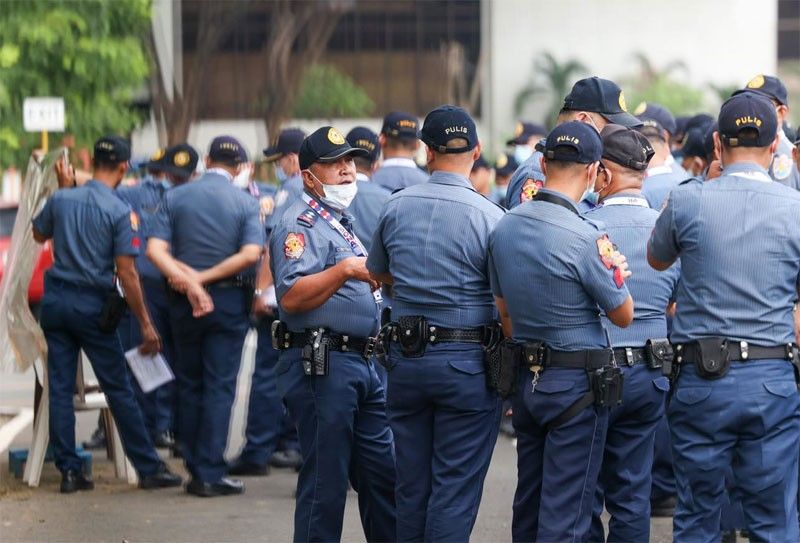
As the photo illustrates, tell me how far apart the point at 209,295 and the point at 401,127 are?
164 centimetres

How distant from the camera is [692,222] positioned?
5758mm

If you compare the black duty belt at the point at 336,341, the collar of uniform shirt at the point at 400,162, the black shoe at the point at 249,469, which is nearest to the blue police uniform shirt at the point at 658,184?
the collar of uniform shirt at the point at 400,162

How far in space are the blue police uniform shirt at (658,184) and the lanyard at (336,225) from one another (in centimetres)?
212

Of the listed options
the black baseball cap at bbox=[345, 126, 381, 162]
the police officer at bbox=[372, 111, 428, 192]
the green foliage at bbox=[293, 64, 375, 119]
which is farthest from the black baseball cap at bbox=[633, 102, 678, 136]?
the green foliage at bbox=[293, 64, 375, 119]

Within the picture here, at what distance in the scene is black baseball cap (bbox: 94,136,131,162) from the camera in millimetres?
8875

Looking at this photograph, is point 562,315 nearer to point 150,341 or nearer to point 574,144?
point 574,144

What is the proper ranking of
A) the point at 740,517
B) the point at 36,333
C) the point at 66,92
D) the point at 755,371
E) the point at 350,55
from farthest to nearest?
1. the point at 350,55
2. the point at 66,92
3. the point at 36,333
4. the point at 740,517
5. the point at 755,371

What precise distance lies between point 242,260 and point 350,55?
36967mm

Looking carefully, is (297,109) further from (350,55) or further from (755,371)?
(755,371)

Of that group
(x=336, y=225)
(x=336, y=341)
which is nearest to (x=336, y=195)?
(x=336, y=225)

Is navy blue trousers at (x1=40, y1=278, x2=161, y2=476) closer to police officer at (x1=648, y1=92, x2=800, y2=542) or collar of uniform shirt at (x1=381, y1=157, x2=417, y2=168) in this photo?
collar of uniform shirt at (x1=381, y1=157, x2=417, y2=168)

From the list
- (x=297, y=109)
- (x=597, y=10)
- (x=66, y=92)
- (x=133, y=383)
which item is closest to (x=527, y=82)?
(x=597, y=10)

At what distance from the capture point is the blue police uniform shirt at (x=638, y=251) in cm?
644

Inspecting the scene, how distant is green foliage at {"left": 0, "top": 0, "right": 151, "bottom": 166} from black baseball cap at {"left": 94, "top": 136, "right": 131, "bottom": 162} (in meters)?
12.0
